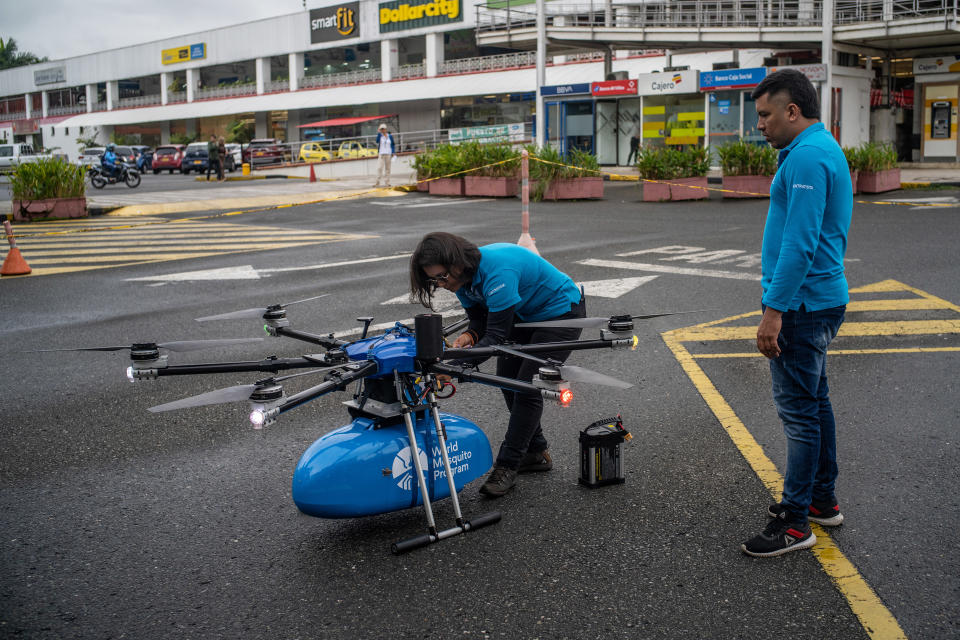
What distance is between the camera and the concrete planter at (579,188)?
22422mm

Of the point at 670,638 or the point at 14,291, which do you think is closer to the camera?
the point at 670,638

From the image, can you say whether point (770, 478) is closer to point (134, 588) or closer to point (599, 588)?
point (599, 588)

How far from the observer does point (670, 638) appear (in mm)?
3322

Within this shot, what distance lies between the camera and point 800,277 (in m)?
3.71

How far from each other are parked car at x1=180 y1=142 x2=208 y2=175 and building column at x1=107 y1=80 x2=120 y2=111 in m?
35.5

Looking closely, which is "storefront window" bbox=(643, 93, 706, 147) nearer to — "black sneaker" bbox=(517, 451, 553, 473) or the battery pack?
"black sneaker" bbox=(517, 451, 553, 473)

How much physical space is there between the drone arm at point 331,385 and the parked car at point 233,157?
4097cm

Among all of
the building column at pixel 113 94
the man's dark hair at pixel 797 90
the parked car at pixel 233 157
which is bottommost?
the man's dark hair at pixel 797 90

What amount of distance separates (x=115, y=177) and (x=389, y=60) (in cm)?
2790

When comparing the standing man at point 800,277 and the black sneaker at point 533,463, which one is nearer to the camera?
the standing man at point 800,277

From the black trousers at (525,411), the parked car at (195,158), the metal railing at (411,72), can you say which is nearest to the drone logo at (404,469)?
the black trousers at (525,411)

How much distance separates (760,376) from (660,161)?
1588cm

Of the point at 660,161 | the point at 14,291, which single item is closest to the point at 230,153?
the point at 660,161

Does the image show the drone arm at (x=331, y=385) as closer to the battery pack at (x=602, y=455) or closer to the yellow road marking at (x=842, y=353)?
the battery pack at (x=602, y=455)
